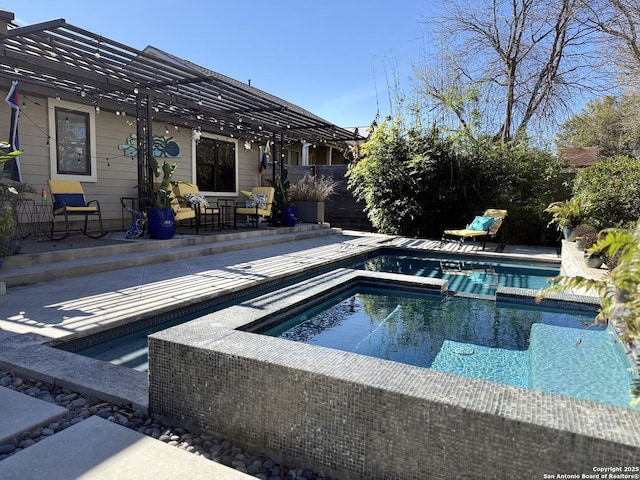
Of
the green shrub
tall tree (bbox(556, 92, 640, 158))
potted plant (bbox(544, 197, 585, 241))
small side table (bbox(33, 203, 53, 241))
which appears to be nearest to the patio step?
small side table (bbox(33, 203, 53, 241))

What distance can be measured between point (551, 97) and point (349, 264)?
10108 millimetres

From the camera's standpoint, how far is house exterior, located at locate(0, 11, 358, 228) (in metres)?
5.74

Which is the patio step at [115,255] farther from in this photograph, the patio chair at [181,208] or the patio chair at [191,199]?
the patio chair at [191,199]

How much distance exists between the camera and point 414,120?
10875 millimetres

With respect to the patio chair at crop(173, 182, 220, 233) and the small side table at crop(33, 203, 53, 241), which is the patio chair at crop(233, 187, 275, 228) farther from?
the small side table at crop(33, 203, 53, 241)

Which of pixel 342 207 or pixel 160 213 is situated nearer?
pixel 160 213

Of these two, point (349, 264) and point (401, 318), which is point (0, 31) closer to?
point (401, 318)

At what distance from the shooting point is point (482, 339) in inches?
147

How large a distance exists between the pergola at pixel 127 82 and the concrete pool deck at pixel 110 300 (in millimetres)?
A: 2346

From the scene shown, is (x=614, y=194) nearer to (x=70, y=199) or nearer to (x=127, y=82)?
(x=127, y=82)

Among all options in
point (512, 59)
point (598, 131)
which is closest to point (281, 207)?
point (512, 59)

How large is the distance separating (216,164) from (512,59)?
31.8 feet

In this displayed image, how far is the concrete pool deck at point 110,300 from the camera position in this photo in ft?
5.59

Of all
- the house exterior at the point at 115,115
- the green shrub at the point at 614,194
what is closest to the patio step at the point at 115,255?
the house exterior at the point at 115,115
